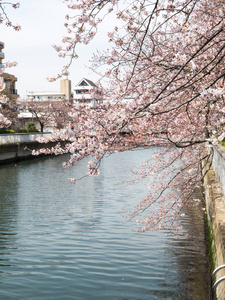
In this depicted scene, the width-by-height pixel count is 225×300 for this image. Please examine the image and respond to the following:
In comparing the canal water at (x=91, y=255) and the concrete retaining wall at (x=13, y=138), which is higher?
the concrete retaining wall at (x=13, y=138)

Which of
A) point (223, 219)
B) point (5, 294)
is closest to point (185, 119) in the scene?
point (223, 219)

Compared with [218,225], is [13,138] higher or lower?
higher

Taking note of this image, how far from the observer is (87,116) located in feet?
19.9

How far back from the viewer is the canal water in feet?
26.3

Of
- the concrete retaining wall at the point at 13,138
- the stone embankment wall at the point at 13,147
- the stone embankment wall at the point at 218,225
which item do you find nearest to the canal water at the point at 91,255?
the stone embankment wall at the point at 218,225

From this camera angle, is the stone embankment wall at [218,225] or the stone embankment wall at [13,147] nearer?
the stone embankment wall at [218,225]

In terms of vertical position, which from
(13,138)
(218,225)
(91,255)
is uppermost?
(13,138)

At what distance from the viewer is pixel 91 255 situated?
10125 millimetres

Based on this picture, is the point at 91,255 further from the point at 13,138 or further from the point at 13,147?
the point at 13,138

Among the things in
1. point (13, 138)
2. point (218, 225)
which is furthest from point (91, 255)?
point (13, 138)

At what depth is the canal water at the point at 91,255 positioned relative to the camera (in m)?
8.02

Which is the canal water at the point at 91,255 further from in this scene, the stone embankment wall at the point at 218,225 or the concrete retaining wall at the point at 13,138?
the concrete retaining wall at the point at 13,138

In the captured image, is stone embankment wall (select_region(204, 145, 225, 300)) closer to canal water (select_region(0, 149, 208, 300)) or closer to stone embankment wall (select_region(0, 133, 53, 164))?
canal water (select_region(0, 149, 208, 300))

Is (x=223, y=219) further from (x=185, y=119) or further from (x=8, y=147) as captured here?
(x=8, y=147)
